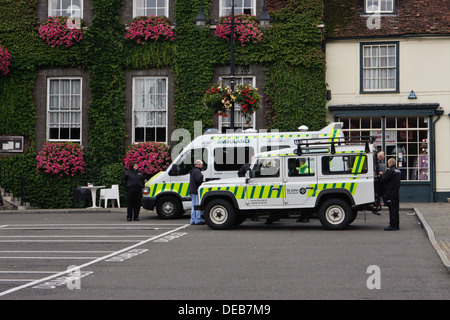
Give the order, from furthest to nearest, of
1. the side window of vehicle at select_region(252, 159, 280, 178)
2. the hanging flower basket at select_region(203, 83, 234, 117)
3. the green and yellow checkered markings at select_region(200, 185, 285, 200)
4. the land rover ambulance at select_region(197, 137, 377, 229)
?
the hanging flower basket at select_region(203, 83, 234, 117), the side window of vehicle at select_region(252, 159, 280, 178), the green and yellow checkered markings at select_region(200, 185, 285, 200), the land rover ambulance at select_region(197, 137, 377, 229)

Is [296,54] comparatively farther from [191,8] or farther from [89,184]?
[89,184]

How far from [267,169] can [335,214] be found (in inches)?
79.4

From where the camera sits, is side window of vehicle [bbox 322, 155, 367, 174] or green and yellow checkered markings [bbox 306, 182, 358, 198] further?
side window of vehicle [bbox 322, 155, 367, 174]

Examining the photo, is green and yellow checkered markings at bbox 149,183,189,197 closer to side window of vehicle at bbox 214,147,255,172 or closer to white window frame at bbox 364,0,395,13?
side window of vehicle at bbox 214,147,255,172

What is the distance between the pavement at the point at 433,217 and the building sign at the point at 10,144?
2.98 meters

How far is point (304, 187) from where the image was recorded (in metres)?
16.5

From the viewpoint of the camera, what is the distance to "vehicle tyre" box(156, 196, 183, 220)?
67.1ft

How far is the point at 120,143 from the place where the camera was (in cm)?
2664

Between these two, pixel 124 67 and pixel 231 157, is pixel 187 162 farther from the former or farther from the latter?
pixel 124 67

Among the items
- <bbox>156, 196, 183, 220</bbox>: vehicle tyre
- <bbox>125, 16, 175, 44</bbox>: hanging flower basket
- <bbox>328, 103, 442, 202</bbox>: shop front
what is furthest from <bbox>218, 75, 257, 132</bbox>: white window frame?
<bbox>156, 196, 183, 220</bbox>: vehicle tyre

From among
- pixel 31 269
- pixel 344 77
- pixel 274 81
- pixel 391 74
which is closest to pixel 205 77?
pixel 274 81

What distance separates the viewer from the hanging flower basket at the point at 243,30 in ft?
84.2

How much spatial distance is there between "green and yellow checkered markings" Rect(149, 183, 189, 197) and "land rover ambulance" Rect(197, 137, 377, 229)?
3.30 meters

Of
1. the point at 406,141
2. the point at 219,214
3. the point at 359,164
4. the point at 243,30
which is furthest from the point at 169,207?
the point at 406,141
